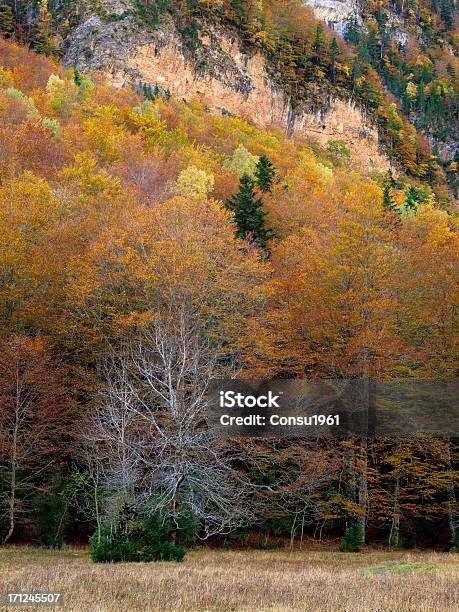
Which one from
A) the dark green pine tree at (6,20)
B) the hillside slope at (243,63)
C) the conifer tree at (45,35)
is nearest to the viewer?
the hillside slope at (243,63)

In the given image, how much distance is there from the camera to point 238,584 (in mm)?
13664

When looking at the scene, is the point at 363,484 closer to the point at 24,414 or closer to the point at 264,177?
the point at 24,414

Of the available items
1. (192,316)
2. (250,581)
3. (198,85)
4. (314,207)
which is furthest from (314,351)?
(198,85)

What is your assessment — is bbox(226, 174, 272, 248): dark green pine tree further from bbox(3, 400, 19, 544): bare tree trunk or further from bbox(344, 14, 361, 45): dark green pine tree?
bbox(344, 14, 361, 45): dark green pine tree

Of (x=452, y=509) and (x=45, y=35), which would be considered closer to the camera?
(x=452, y=509)

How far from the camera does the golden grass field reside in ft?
36.3

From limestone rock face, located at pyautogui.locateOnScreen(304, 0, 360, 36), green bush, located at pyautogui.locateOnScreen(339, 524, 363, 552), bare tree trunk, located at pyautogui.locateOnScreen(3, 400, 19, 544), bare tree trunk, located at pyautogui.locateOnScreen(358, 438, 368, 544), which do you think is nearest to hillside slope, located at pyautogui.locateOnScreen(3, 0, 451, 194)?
limestone rock face, located at pyautogui.locateOnScreen(304, 0, 360, 36)

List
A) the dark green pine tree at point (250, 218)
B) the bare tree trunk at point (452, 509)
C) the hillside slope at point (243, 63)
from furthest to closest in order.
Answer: the hillside slope at point (243, 63) < the dark green pine tree at point (250, 218) < the bare tree trunk at point (452, 509)

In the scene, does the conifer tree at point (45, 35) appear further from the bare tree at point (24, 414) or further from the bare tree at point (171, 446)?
the bare tree at point (171, 446)

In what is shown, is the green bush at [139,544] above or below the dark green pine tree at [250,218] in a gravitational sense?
below

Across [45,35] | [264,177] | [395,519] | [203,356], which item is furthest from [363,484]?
[45,35]

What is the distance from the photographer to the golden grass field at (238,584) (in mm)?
11062

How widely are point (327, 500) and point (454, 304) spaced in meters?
9.79

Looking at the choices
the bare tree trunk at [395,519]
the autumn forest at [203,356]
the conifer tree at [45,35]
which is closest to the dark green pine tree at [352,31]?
the conifer tree at [45,35]
